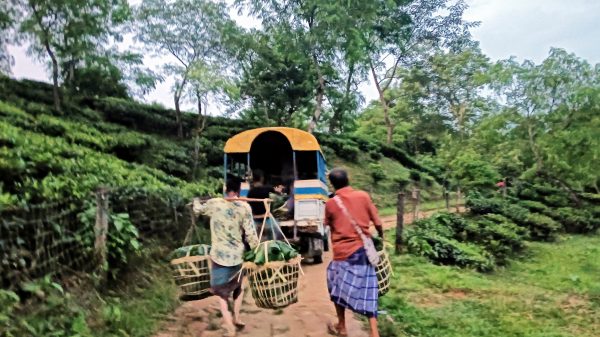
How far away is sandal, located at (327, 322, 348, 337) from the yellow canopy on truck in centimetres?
481

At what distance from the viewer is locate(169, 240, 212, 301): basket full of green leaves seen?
17.0ft

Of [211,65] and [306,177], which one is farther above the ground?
[211,65]

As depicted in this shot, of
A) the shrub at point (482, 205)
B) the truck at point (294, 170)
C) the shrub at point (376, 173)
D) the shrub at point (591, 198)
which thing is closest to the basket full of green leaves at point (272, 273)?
the truck at point (294, 170)

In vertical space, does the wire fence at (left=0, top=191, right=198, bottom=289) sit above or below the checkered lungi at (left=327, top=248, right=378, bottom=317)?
above

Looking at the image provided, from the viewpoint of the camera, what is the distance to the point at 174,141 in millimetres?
22406

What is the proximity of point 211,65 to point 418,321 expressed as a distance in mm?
14359

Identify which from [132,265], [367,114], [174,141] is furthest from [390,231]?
[367,114]

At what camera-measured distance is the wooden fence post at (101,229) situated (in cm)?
536

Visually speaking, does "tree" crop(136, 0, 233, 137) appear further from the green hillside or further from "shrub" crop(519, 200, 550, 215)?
"shrub" crop(519, 200, 550, 215)

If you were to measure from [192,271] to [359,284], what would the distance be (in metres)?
1.71

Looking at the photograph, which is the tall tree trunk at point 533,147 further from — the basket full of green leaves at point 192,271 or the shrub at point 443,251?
the basket full of green leaves at point 192,271

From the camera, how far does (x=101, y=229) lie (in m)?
5.38

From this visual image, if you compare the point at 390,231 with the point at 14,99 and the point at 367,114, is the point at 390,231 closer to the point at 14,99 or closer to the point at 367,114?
the point at 14,99

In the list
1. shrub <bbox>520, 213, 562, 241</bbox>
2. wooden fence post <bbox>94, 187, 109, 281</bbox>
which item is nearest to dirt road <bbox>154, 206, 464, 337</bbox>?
wooden fence post <bbox>94, 187, 109, 281</bbox>
